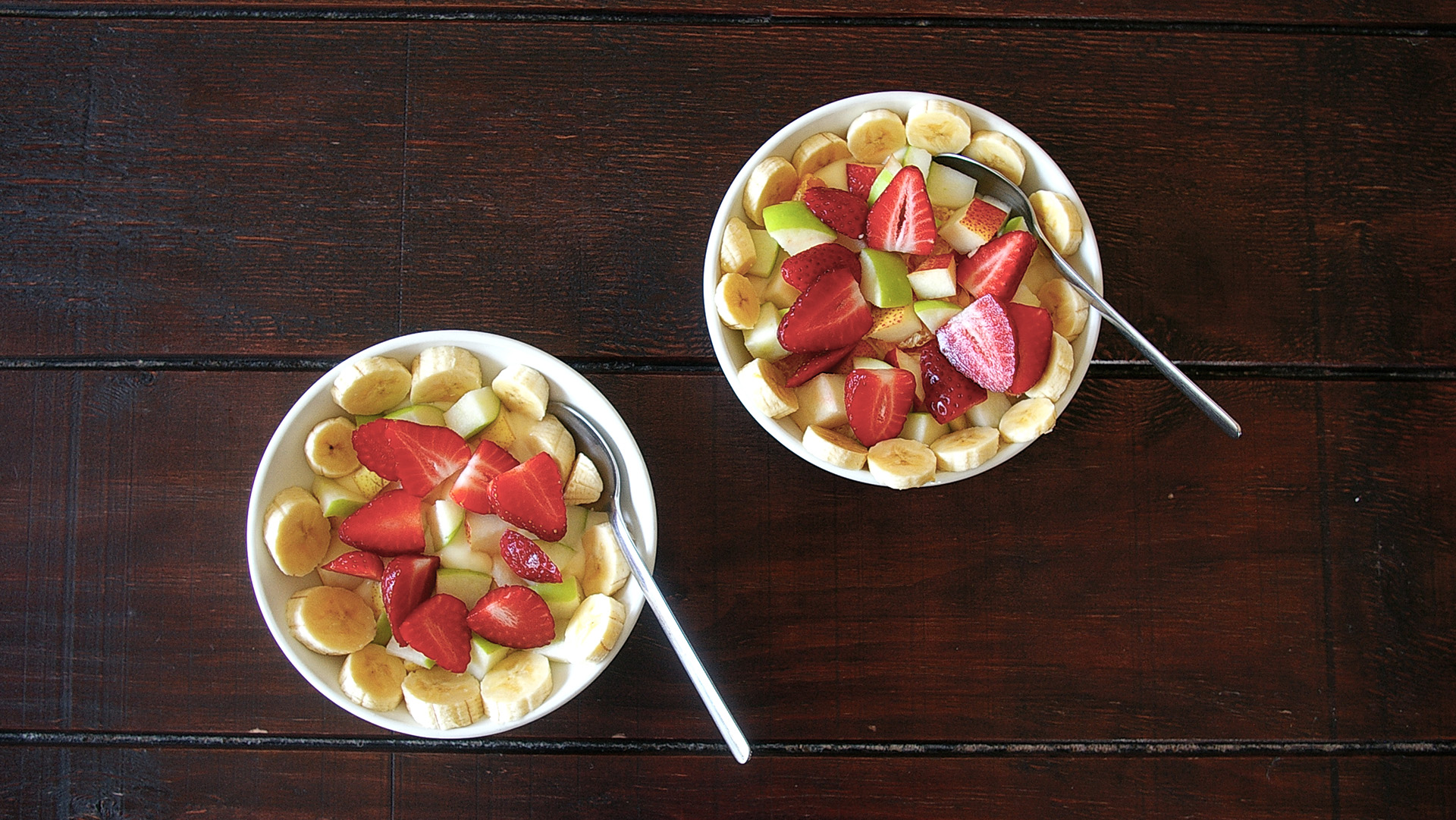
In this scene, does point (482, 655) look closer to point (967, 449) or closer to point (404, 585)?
point (404, 585)

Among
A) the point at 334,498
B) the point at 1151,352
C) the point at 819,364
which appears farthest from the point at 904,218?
the point at 334,498

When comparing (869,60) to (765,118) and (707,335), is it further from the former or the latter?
(707,335)

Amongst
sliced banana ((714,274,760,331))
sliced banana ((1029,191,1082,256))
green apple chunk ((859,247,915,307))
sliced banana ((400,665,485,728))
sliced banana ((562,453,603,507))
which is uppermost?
sliced banana ((1029,191,1082,256))

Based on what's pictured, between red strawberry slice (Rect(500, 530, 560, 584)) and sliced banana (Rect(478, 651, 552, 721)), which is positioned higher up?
red strawberry slice (Rect(500, 530, 560, 584))

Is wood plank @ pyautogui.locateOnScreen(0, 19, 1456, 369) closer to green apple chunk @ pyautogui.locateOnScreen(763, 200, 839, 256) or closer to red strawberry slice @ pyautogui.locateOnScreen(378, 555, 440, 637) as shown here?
green apple chunk @ pyautogui.locateOnScreen(763, 200, 839, 256)

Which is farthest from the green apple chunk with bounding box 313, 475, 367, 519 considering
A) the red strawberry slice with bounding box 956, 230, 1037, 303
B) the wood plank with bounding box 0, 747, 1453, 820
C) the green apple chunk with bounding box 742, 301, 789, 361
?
the red strawberry slice with bounding box 956, 230, 1037, 303

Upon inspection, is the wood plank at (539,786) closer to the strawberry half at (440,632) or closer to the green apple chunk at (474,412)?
the strawberry half at (440,632)

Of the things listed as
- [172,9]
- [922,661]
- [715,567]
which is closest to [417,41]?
[172,9]
